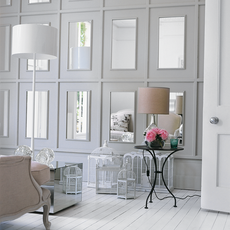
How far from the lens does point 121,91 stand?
486 cm

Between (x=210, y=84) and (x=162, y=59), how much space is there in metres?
1.26

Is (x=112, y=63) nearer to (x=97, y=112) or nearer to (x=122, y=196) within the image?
(x=97, y=112)

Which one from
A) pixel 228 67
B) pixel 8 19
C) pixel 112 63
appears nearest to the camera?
pixel 228 67

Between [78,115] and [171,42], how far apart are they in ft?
5.30

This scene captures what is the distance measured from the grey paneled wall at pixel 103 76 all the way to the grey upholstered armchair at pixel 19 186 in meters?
2.20

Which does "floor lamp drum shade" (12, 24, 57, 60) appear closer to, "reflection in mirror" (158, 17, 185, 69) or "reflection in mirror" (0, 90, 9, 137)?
"reflection in mirror" (158, 17, 185, 69)

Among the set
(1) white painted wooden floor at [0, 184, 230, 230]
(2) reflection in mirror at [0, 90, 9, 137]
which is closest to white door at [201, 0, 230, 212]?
(1) white painted wooden floor at [0, 184, 230, 230]

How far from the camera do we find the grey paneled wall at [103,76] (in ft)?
15.0

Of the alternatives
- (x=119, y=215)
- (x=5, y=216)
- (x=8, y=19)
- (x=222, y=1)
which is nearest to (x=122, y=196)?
(x=119, y=215)

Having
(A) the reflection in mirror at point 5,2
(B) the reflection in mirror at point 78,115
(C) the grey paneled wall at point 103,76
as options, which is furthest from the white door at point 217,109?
(A) the reflection in mirror at point 5,2

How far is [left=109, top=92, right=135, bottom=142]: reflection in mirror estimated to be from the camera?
4801 millimetres

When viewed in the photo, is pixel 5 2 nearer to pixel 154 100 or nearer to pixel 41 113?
pixel 41 113

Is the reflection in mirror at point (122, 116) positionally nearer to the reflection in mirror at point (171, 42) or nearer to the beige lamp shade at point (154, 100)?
the reflection in mirror at point (171, 42)

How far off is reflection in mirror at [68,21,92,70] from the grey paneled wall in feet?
0.22
